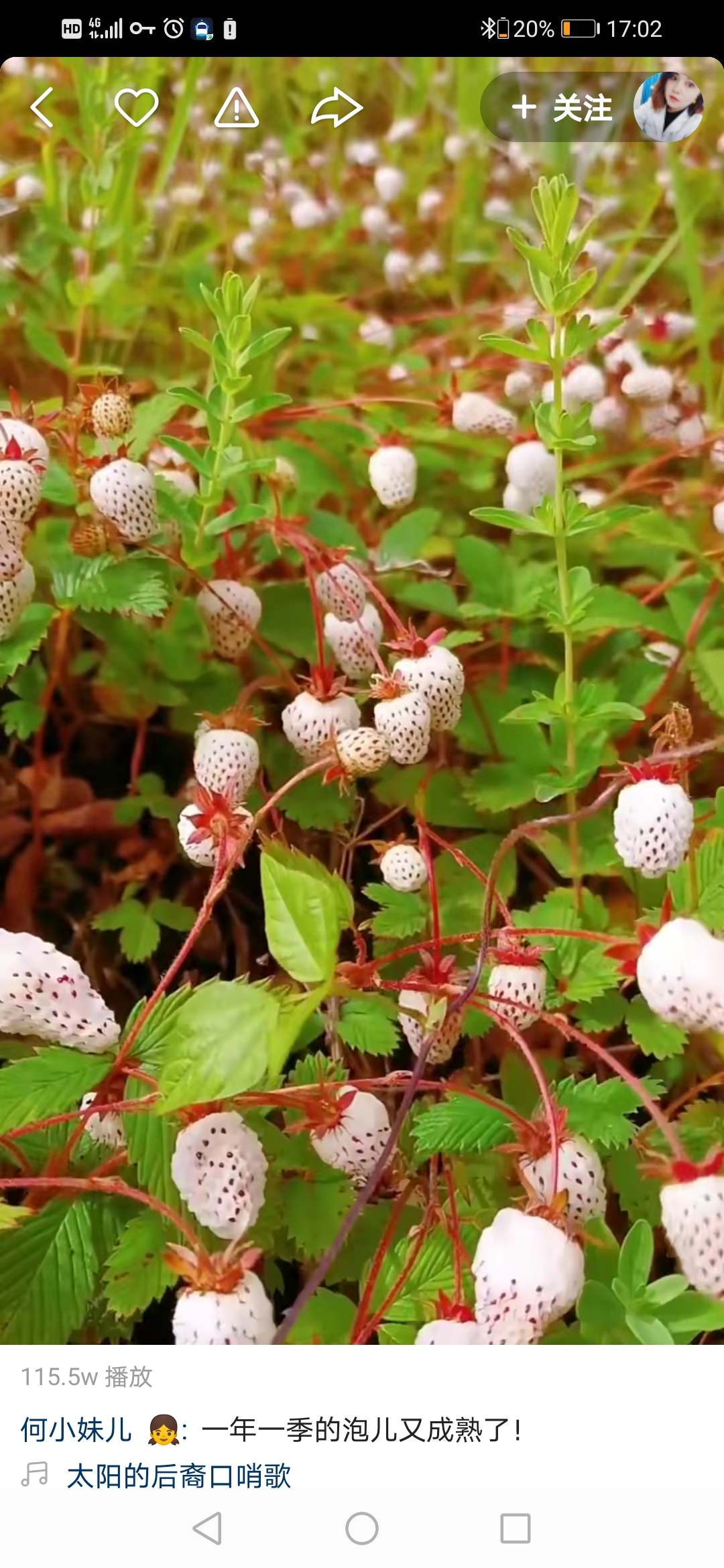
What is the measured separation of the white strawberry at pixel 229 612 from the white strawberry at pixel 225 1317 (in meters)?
0.41

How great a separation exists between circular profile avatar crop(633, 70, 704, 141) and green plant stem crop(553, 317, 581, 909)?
224mm

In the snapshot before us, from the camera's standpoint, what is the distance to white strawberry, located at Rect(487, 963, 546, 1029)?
0.55m

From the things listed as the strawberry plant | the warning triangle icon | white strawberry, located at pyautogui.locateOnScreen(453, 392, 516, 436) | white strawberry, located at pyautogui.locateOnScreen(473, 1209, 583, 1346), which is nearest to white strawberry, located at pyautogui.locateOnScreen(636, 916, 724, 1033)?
the strawberry plant

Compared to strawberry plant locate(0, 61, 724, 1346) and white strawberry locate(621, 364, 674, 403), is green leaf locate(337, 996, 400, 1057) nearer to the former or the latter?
strawberry plant locate(0, 61, 724, 1346)

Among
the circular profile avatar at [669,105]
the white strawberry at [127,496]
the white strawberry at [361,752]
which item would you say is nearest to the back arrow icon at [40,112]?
the white strawberry at [127,496]

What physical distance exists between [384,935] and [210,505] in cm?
29

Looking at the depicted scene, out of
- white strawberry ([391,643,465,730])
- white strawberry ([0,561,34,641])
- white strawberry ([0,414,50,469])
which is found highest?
white strawberry ([0,414,50,469])

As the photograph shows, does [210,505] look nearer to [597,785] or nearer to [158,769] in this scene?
[158,769]

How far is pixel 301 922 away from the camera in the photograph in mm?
447

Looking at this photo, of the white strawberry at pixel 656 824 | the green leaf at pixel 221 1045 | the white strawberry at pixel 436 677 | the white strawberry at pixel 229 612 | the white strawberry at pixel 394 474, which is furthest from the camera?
the white strawberry at pixel 394 474

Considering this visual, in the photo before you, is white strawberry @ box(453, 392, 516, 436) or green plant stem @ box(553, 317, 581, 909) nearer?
green plant stem @ box(553, 317, 581, 909)

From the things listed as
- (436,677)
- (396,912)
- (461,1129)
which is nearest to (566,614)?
(436,677)

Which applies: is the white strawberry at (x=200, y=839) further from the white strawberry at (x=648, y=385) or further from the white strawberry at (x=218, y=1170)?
the white strawberry at (x=648, y=385)
